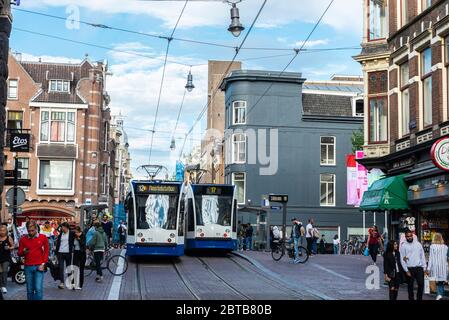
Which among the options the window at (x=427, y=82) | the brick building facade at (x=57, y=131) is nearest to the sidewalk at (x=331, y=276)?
the window at (x=427, y=82)

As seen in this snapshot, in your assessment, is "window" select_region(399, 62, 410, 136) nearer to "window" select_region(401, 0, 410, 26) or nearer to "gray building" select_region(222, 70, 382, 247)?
"window" select_region(401, 0, 410, 26)

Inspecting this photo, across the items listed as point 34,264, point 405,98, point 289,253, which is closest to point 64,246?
point 34,264

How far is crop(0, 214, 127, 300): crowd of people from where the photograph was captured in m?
14.3

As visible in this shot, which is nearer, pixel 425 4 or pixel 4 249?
pixel 4 249

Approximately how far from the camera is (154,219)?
87.1 ft

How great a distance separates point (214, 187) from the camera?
98.5 feet

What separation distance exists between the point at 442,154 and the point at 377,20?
11094 millimetres

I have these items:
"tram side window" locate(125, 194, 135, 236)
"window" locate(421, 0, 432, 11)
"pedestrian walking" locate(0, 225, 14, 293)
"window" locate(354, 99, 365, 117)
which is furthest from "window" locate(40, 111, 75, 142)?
"pedestrian walking" locate(0, 225, 14, 293)

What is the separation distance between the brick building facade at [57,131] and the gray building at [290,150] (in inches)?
418

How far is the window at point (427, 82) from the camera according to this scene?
23859 mm

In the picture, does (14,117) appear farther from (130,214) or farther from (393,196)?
(393,196)

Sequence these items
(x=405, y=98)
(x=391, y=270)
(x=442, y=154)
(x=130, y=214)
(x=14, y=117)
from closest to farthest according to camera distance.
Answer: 1. (x=391, y=270)
2. (x=442, y=154)
3. (x=405, y=98)
4. (x=130, y=214)
5. (x=14, y=117)

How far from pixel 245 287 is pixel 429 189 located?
7411mm
